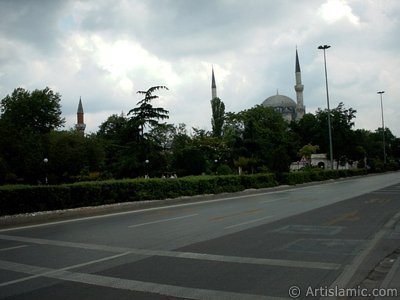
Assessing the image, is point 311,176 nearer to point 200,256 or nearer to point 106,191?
point 106,191

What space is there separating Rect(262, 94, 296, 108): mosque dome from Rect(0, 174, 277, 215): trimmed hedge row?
10076 centimetres

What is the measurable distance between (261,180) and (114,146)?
134ft

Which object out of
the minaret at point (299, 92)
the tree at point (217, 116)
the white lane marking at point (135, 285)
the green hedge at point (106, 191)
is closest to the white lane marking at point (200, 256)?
the white lane marking at point (135, 285)

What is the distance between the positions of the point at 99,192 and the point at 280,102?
115 m

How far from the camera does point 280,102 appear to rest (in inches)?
5177

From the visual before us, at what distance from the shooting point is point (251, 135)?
65188 millimetres

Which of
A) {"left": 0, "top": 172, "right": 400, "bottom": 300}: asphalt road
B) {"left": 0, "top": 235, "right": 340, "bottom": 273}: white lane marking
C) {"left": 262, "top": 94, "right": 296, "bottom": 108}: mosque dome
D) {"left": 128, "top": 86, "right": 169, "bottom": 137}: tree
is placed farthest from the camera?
{"left": 262, "top": 94, "right": 296, "bottom": 108}: mosque dome

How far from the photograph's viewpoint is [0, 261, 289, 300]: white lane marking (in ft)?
21.0

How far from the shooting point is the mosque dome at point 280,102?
429 ft
